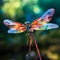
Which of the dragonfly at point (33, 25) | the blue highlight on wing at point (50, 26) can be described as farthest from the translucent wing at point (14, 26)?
the blue highlight on wing at point (50, 26)

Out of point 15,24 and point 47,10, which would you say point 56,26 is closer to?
point 47,10

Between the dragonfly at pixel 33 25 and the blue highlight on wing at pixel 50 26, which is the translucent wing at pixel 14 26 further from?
the blue highlight on wing at pixel 50 26

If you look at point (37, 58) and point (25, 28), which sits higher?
point (25, 28)

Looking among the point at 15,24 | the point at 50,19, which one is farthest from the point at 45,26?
the point at 15,24

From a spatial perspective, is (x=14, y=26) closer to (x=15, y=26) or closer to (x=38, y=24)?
(x=15, y=26)

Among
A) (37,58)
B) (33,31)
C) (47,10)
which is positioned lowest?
(37,58)

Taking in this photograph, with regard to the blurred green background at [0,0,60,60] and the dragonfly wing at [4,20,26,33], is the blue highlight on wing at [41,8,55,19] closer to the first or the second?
the blurred green background at [0,0,60,60]
